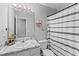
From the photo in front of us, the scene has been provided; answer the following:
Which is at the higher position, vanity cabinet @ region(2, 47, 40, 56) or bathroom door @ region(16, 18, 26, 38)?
bathroom door @ region(16, 18, 26, 38)

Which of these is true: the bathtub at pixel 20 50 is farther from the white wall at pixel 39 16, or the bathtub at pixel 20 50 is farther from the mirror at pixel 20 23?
the white wall at pixel 39 16

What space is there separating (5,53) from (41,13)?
5.93ft

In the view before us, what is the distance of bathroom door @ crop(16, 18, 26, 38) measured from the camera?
6.63 ft

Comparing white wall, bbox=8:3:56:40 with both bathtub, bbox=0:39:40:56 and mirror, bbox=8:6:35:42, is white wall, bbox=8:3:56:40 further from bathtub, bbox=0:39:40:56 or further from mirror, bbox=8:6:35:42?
bathtub, bbox=0:39:40:56

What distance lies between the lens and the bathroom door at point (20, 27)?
202 centimetres

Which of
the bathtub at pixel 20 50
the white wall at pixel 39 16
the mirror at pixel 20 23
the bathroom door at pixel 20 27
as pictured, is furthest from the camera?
the white wall at pixel 39 16

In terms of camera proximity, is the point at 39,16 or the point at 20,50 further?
the point at 39,16

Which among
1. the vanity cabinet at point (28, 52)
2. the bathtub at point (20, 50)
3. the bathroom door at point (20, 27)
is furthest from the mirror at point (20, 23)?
the vanity cabinet at point (28, 52)

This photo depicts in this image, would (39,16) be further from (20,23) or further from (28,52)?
(28,52)

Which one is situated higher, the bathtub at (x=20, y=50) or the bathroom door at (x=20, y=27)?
the bathroom door at (x=20, y=27)

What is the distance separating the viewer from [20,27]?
6.79 feet

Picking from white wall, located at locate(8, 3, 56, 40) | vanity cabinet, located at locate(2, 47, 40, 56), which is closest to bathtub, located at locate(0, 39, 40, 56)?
vanity cabinet, located at locate(2, 47, 40, 56)

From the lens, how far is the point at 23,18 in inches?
83.7

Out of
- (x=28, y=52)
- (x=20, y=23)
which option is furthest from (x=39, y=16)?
(x=28, y=52)
